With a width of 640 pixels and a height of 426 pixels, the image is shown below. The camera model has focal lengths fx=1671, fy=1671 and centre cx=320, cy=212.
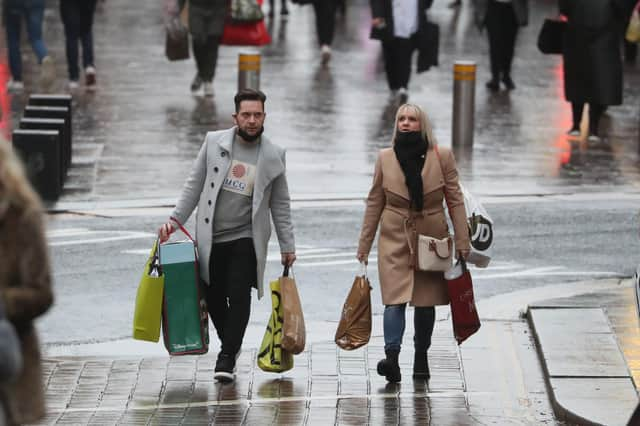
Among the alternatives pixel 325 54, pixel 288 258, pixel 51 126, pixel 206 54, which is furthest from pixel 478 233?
pixel 325 54

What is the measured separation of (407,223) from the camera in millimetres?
8727

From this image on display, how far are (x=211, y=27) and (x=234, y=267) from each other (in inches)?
472

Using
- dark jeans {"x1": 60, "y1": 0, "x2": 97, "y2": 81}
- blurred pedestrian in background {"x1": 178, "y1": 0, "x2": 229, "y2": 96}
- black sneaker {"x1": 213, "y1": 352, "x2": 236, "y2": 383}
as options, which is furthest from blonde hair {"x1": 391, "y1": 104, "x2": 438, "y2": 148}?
dark jeans {"x1": 60, "y1": 0, "x2": 97, "y2": 81}

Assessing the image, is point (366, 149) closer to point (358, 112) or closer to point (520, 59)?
point (358, 112)

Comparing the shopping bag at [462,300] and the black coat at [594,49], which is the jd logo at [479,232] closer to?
the shopping bag at [462,300]

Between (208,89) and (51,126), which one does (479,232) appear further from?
(208,89)

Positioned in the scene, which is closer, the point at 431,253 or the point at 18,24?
the point at 431,253

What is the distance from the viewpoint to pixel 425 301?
8766mm

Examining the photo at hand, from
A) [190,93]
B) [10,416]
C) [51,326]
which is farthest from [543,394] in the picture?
[190,93]

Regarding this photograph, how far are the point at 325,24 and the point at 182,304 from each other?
16.5 meters

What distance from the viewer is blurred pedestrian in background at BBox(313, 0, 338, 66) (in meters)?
24.6

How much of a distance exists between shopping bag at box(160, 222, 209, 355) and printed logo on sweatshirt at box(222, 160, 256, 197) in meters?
0.34

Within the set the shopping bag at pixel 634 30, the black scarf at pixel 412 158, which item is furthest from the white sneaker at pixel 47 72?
the black scarf at pixel 412 158

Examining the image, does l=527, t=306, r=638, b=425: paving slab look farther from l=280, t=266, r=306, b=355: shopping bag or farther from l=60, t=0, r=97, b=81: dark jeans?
l=60, t=0, r=97, b=81: dark jeans
